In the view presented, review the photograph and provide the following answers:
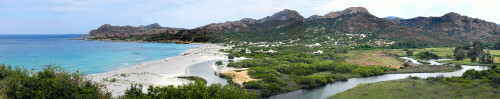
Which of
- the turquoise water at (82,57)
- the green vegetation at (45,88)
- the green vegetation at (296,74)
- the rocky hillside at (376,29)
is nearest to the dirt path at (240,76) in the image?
the green vegetation at (296,74)

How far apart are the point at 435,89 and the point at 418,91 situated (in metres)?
2.89

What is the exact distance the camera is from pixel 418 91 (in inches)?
1561

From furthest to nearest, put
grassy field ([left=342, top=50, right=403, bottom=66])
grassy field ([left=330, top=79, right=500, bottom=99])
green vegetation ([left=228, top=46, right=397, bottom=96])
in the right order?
grassy field ([left=342, top=50, right=403, bottom=66])
green vegetation ([left=228, top=46, right=397, bottom=96])
grassy field ([left=330, top=79, right=500, bottom=99])

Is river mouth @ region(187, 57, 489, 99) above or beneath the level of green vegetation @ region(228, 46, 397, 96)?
beneath

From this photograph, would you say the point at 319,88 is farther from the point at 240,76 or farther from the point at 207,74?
the point at 207,74

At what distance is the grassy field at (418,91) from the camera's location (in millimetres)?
36281

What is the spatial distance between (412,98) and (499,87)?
45.9ft

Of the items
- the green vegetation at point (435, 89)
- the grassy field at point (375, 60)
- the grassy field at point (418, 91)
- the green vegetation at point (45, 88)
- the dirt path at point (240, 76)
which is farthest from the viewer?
the grassy field at point (375, 60)

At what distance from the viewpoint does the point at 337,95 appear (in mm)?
39781

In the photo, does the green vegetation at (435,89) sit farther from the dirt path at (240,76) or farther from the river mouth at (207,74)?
the river mouth at (207,74)

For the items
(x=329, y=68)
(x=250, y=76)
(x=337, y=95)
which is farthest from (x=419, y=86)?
(x=250, y=76)

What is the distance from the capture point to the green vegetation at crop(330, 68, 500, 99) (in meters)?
36.8

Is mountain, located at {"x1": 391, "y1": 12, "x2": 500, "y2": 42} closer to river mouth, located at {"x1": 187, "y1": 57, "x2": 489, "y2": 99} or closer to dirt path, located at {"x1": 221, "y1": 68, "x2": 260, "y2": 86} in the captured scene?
river mouth, located at {"x1": 187, "y1": 57, "x2": 489, "y2": 99}

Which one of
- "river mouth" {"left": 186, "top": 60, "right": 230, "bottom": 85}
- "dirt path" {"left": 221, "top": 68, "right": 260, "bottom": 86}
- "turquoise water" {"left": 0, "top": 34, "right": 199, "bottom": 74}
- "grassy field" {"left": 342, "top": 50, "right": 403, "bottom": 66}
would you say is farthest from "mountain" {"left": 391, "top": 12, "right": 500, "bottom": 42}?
"turquoise water" {"left": 0, "top": 34, "right": 199, "bottom": 74}
